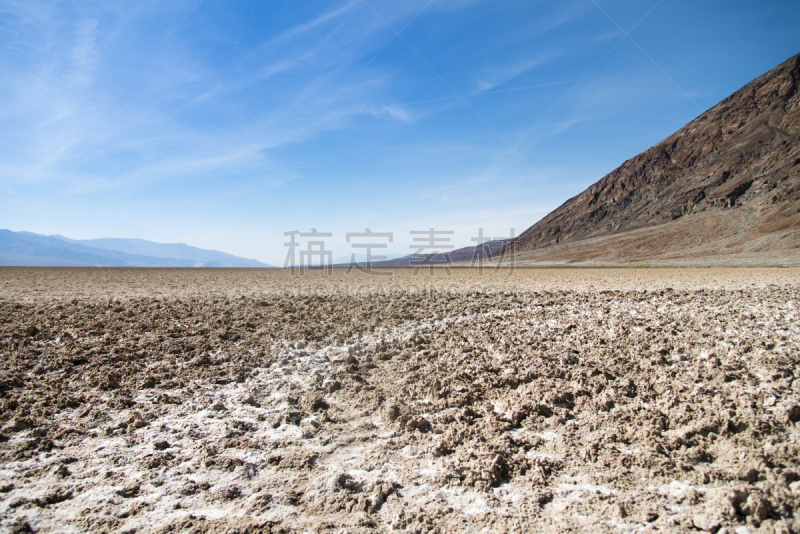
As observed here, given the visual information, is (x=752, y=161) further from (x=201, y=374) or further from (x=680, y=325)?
(x=201, y=374)

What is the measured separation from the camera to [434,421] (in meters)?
3.56

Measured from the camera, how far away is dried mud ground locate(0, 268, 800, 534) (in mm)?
2283

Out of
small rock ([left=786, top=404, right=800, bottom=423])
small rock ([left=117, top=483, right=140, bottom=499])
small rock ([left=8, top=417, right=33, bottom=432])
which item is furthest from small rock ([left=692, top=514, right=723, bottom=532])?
small rock ([left=8, top=417, right=33, bottom=432])

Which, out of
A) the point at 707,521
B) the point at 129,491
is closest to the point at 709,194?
the point at 707,521

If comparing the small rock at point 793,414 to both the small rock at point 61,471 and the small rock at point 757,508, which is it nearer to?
the small rock at point 757,508

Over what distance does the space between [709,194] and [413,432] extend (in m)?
75.0

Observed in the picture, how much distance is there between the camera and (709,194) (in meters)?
60.4

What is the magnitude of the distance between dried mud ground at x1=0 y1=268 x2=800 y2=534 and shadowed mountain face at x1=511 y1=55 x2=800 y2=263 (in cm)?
4899

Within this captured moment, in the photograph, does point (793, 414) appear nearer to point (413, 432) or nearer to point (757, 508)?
point (757, 508)

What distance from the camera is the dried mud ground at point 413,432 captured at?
228cm

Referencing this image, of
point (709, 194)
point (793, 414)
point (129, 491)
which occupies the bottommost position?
point (129, 491)

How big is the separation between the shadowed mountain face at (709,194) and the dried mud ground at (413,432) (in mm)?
48989

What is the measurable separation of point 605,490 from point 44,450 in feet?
13.4

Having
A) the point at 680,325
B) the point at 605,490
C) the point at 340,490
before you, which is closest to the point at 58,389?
the point at 340,490
